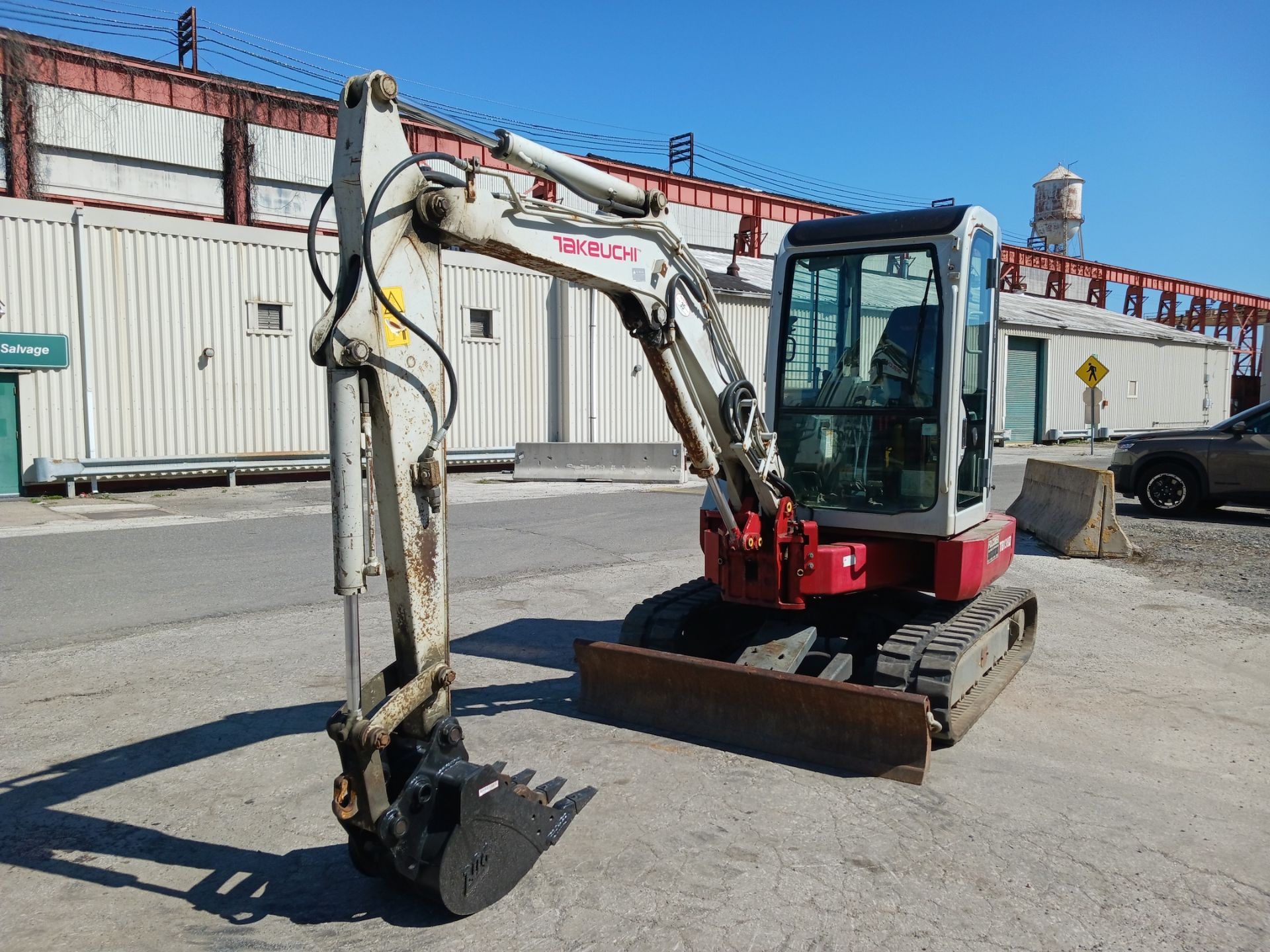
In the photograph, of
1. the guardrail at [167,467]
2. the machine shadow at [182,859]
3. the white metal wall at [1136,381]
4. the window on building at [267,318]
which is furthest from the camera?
the white metal wall at [1136,381]

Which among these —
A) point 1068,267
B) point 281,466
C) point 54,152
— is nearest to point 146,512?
point 281,466

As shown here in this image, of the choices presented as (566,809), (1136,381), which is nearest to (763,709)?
(566,809)

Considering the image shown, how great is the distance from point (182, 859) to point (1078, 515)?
419 inches

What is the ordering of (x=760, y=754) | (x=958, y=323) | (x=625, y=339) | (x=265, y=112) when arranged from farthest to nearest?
1. (x=265, y=112)
2. (x=625, y=339)
3. (x=958, y=323)
4. (x=760, y=754)

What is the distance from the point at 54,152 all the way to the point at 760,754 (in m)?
27.4

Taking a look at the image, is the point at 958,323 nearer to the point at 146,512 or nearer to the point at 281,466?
the point at 146,512

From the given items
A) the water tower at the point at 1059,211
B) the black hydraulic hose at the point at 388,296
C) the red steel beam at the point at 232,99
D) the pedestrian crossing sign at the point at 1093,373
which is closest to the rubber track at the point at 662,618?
the black hydraulic hose at the point at 388,296

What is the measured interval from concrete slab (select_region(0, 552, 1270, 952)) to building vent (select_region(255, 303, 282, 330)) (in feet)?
42.5

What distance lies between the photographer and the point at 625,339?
79.3 feet

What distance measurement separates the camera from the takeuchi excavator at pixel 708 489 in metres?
3.57

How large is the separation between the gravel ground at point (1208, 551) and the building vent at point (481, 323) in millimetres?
13100

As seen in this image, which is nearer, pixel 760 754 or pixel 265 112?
pixel 760 754

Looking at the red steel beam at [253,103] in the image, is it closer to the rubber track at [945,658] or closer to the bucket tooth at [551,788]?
the rubber track at [945,658]

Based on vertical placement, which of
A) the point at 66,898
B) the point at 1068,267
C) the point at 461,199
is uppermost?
the point at 1068,267
